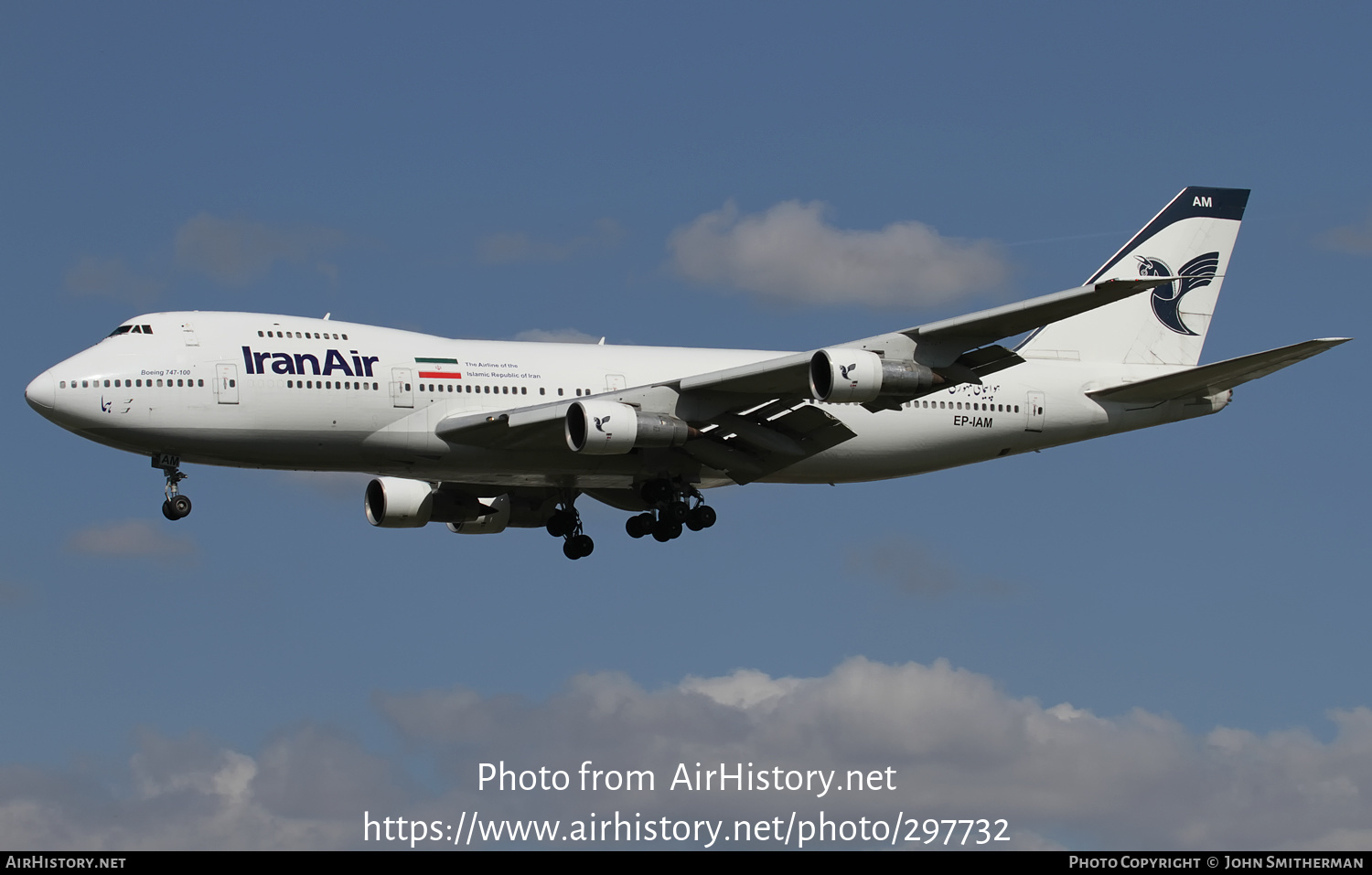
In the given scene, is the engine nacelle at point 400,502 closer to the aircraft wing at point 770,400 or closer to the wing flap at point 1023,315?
the aircraft wing at point 770,400

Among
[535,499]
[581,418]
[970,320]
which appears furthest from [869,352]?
[535,499]

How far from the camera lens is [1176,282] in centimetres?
4812

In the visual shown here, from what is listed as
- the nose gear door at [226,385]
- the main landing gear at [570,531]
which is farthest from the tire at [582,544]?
the nose gear door at [226,385]

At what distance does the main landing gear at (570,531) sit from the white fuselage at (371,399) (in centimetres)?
225

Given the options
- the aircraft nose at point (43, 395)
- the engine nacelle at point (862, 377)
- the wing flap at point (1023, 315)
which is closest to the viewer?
the wing flap at point (1023, 315)

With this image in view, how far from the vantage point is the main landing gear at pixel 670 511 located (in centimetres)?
4278

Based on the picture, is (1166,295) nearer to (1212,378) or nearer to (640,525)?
(1212,378)

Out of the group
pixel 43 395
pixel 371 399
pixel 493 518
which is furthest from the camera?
pixel 493 518

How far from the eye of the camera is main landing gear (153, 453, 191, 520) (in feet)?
128

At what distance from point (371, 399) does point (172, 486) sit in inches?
191

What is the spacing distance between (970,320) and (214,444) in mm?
16708

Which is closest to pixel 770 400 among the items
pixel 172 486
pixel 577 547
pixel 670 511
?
pixel 670 511

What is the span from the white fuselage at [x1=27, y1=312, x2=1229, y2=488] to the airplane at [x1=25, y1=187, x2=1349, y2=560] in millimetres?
47

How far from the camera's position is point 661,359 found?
43500mm
